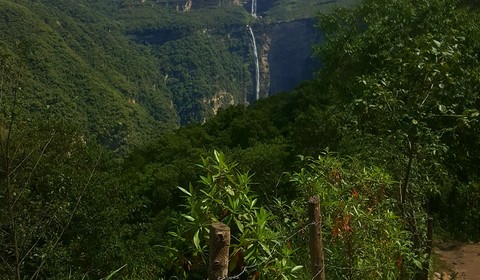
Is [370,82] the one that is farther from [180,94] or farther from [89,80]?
[180,94]

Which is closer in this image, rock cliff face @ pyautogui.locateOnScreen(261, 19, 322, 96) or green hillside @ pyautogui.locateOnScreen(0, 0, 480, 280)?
green hillside @ pyautogui.locateOnScreen(0, 0, 480, 280)

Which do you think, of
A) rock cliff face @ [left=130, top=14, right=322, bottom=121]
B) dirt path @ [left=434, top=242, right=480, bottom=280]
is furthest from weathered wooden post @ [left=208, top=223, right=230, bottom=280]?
rock cliff face @ [left=130, top=14, right=322, bottom=121]

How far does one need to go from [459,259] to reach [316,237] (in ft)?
23.7

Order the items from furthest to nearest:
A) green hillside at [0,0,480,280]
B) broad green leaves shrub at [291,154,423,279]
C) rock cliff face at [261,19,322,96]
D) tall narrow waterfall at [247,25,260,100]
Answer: tall narrow waterfall at [247,25,260,100] → rock cliff face at [261,19,322,96] → broad green leaves shrub at [291,154,423,279] → green hillside at [0,0,480,280]

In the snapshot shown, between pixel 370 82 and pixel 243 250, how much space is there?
232cm

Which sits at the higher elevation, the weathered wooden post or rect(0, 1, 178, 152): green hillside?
the weathered wooden post

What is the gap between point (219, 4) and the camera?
497 feet

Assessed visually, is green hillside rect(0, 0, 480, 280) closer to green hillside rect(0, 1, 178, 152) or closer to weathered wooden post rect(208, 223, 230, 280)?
weathered wooden post rect(208, 223, 230, 280)

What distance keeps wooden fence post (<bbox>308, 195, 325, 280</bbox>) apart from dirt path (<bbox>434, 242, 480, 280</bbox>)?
5412 mm

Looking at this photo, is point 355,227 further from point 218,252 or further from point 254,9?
point 254,9

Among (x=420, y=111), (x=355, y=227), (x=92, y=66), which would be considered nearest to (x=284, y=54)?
(x=92, y=66)

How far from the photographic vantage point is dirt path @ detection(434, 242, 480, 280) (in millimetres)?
7148

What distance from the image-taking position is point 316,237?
6.44 ft

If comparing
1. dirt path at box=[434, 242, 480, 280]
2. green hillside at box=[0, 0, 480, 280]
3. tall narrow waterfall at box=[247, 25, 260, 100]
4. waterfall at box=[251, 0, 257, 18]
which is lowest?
tall narrow waterfall at box=[247, 25, 260, 100]
